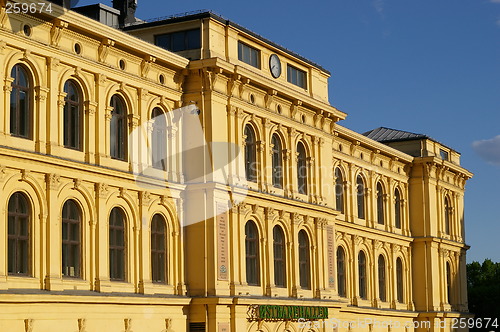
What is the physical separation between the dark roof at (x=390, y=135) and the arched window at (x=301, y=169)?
68.7 ft

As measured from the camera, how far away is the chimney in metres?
53.9

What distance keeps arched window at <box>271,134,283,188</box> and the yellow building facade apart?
0.11 meters

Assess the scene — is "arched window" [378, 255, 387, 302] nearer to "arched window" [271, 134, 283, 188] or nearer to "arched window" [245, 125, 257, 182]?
"arched window" [271, 134, 283, 188]

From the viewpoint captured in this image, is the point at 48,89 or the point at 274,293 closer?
the point at 48,89

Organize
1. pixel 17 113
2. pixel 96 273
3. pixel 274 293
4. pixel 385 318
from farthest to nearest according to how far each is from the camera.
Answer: pixel 385 318 → pixel 274 293 → pixel 96 273 → pixel 17 113

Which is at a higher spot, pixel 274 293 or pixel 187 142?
pixel 187 142

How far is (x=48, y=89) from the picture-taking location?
131 feet

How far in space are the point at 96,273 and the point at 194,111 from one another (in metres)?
9.85

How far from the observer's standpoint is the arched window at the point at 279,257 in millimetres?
52812

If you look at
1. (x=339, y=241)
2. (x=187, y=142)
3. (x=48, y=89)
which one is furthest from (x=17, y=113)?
(x=339, y=241)

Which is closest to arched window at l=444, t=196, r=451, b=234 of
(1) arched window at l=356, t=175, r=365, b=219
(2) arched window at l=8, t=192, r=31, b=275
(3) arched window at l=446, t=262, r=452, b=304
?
(3) arched window at l=446, t=262, r=452, b=304

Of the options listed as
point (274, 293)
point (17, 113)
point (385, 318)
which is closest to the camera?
point (17, 113)

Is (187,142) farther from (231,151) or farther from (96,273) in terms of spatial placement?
(96,273)

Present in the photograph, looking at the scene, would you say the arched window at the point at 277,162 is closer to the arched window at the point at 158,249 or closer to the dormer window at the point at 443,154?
the arched window at the point at 158,249
